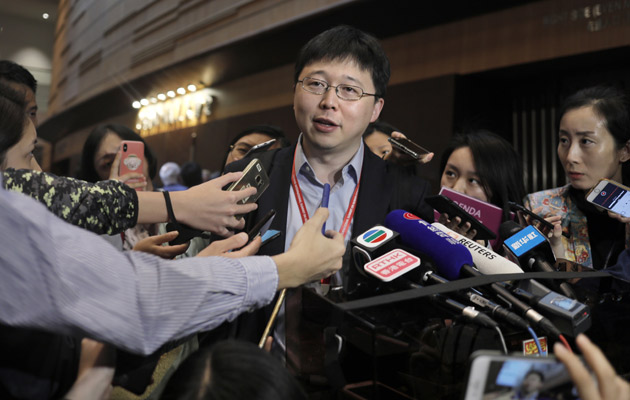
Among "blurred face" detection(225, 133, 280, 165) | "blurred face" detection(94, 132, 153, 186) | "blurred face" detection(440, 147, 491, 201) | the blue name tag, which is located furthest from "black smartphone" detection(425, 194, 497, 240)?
"blurred face" detection(94, 132, 153, 186)

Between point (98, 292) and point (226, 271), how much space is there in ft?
0.63

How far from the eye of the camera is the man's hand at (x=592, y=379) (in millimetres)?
617

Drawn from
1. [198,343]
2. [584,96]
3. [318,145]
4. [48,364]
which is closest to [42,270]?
[48,364]

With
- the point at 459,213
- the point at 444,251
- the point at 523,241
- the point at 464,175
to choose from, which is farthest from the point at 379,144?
the point at 444,251

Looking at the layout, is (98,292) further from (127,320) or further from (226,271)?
(226,271)

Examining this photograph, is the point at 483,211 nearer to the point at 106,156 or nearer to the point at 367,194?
the point at 367,194

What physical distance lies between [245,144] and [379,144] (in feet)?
2.16

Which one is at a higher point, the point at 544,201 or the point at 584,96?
the point at 584,96

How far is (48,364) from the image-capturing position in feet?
2.72

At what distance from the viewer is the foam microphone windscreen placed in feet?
3.32

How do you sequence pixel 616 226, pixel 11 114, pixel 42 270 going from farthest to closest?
pixel 616 226
pixel 11 114
pixel 42 270

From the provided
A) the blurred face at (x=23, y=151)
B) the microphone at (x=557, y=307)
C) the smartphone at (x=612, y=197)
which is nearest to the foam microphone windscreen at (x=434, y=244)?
the microphone at (x=557, y=307)

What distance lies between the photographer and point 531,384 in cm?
64

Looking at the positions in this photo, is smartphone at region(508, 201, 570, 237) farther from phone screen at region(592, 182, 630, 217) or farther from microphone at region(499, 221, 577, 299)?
microphone at region(499, 221, 577, 299)
